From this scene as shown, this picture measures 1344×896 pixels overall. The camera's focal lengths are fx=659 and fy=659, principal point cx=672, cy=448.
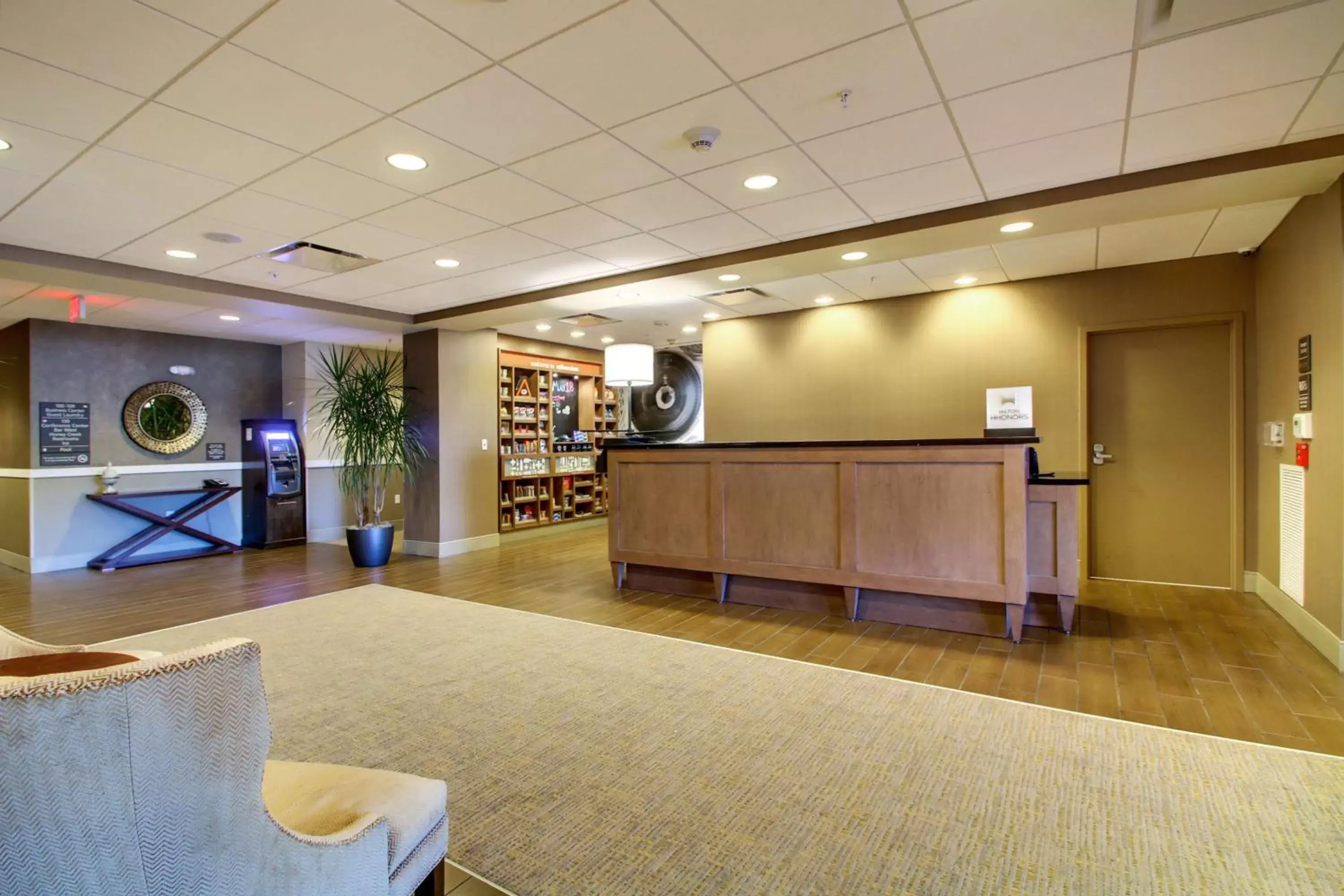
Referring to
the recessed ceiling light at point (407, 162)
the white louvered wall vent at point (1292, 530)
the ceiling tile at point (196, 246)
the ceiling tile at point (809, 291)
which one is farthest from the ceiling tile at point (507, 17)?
the white louvered wall vent at point (1292, 530)

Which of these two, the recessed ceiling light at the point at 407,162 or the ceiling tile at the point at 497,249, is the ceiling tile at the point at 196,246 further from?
the recessed ceiling light at the point at 407,162

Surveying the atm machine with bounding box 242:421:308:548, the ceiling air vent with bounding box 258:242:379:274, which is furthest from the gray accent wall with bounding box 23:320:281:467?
the ceiling air vent with bounding box 258:242:379:274

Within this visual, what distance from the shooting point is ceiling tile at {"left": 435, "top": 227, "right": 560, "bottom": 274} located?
4312 millimetres

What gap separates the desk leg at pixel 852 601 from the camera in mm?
4094

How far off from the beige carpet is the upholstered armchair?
0.90m

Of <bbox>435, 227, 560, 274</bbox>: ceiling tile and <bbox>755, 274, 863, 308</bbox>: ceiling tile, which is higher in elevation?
<bbox>755, 274, 863, 308</bbox>: ceiling tile

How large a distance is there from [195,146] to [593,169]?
1.77 metres

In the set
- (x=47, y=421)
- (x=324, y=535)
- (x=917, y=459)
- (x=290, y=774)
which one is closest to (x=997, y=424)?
(x=917, y=459)

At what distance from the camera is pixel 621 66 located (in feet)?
7.95

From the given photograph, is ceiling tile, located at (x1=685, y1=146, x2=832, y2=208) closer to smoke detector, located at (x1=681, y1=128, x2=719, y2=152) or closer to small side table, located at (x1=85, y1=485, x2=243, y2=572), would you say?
smoke detector, located at (x1=681, y1=128, x2=719, y2=152)

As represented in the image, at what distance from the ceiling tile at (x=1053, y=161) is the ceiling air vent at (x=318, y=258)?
4.00m

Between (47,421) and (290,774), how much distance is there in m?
7.44

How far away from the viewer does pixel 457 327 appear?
693 centimetres

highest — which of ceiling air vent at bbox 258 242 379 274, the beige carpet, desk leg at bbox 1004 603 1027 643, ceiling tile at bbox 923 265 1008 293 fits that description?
ceiling tile at bbox 923 265 1008 293
